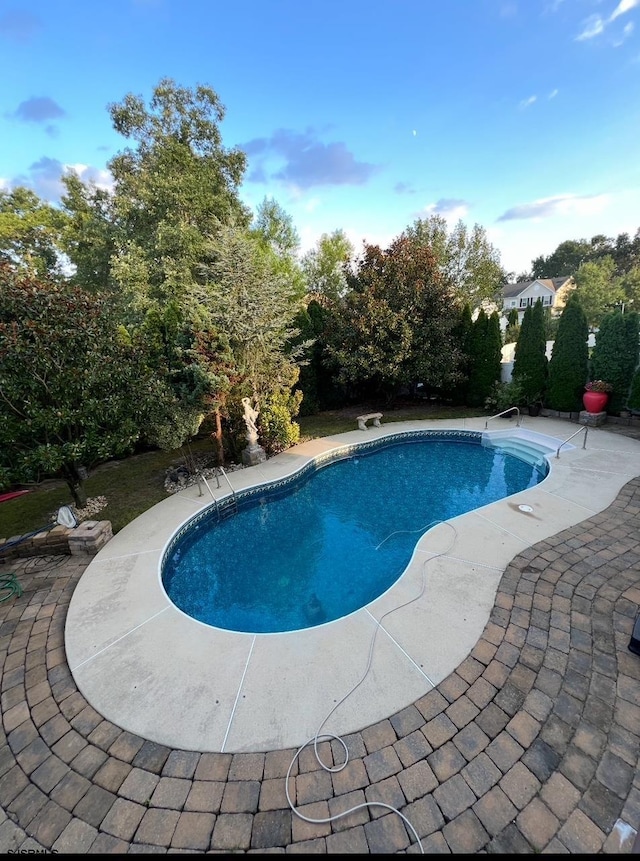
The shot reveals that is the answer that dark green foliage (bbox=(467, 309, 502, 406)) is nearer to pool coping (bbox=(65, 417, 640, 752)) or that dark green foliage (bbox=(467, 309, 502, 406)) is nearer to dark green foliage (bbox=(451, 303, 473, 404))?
dark green foliage (bbox=(451, 303, 473, 404))

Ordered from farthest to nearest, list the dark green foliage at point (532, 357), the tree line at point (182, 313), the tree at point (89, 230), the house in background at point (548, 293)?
the house in background at point (548, 293) < the tree at point (89, 230) < the dark green foliage at point (532, 357) < the tree line at point (182, 313)

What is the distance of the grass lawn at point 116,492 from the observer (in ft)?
24.8

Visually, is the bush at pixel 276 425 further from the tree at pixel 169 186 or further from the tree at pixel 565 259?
the tree at pixel 565 259

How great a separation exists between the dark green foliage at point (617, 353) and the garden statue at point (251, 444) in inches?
451

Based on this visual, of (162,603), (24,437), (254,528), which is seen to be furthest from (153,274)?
(162,603)

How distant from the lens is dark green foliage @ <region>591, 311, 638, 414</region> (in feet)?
36.3

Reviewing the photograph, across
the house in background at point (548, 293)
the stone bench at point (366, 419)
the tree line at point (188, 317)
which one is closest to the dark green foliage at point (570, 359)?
the tree line at point (188, 317)

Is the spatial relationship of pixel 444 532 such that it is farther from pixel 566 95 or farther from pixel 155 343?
pixel 566 95

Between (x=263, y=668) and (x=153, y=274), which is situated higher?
(x=153, y=274)

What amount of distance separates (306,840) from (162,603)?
342 centimetres

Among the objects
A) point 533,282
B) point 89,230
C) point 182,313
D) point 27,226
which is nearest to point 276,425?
point 182,313

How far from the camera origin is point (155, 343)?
876cm

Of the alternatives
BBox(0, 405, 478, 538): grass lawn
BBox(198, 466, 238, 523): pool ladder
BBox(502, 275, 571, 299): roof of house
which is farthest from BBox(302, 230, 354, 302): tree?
BBox(502, 275, 571, 299): roof of house

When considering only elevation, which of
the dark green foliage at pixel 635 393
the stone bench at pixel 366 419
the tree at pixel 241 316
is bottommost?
the stone bench at pixel 366 419
